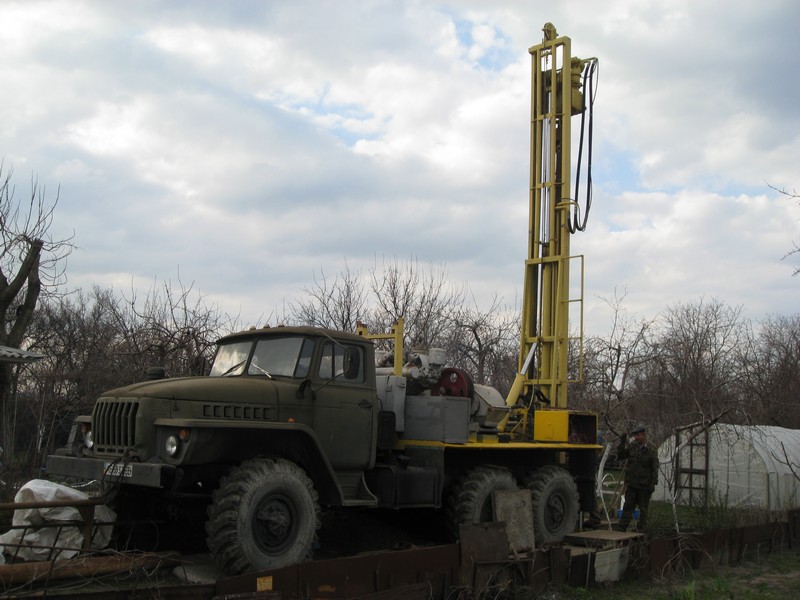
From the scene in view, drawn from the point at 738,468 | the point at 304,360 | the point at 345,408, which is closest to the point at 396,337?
the point at 345,408

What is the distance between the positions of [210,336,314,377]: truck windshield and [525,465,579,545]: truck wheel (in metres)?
4.00

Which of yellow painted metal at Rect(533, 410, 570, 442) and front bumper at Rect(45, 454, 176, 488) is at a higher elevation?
yellow painted metal at Rect(533, 410, 570, 442)

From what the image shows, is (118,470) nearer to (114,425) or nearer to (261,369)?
(114,425)

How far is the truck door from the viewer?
27.2 feet

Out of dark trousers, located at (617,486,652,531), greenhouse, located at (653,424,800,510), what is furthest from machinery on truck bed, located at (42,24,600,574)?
greenhouse, located at (653,424,800,510)

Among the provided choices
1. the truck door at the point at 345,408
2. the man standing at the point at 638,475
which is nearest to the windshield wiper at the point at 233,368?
the truck door at the point at 345,408

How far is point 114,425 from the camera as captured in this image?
7340 mm

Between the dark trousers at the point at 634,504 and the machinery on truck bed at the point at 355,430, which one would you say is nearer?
the machinery on truck bed at the point at 355,430

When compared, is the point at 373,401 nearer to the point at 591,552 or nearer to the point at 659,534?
the point at 591,552

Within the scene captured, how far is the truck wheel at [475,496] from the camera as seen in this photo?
970cm

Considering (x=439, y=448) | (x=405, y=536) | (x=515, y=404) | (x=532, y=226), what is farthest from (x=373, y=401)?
(x=532, y=226)

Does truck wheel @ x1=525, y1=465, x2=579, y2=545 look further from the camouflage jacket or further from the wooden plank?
the wooden plank

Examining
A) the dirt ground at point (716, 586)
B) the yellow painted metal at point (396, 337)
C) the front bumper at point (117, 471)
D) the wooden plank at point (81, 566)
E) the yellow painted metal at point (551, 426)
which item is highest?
the yellow painted metal at point (396, 337)

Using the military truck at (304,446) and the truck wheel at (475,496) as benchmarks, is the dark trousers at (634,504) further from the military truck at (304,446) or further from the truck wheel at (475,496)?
the truck wheel at (475,496)
